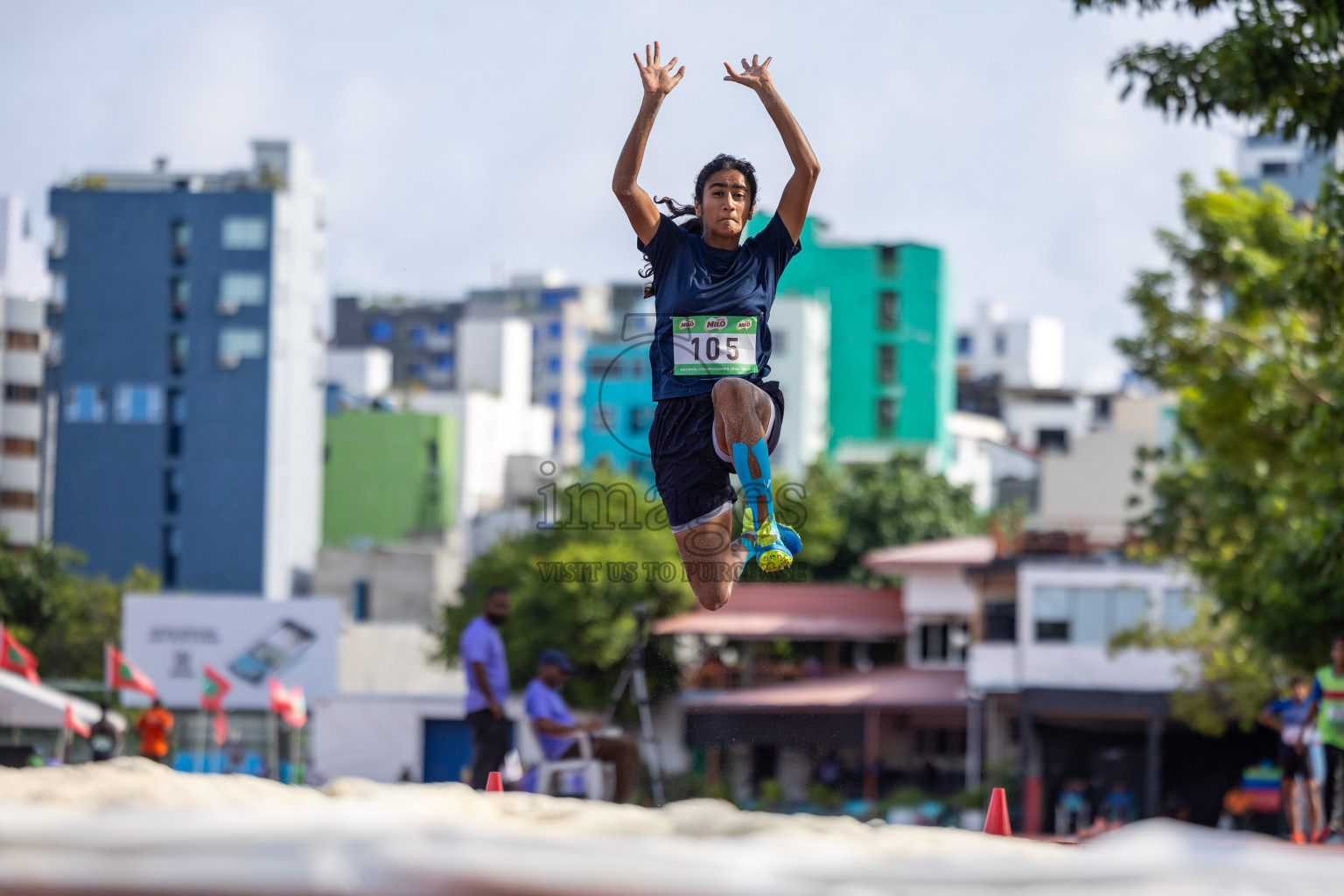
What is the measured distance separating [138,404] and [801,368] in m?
21.7

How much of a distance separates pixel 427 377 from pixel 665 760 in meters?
51.2

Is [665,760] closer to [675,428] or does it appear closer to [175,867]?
[675,428]

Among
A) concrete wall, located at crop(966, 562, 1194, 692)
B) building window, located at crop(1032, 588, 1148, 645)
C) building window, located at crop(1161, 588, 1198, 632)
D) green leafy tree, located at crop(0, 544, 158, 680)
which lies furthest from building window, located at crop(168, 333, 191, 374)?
building window, located at crop(1161, 588, 1198, 632)

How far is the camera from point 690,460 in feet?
22.6

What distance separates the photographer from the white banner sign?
145ft

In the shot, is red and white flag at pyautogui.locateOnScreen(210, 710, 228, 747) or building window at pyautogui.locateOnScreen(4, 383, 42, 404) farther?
building window at pyautogui.locateOnScreen(4, 383, 42, 404)

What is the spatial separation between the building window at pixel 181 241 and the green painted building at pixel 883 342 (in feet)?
66.0

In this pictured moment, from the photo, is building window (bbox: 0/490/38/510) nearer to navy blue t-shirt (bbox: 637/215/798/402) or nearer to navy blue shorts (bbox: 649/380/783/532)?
navy blue shorts (bbox: 649/380/783/532)

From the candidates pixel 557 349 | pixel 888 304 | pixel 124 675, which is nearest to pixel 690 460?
pixel 124 675

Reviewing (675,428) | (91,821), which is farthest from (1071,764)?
(91,821)

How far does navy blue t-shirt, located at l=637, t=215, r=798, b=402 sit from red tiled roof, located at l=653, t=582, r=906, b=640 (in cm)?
2641

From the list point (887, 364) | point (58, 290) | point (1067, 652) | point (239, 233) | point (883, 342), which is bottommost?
point (1067, 652)

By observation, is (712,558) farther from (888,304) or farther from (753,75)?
(888,304)

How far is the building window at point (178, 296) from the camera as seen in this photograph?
5869 cm
